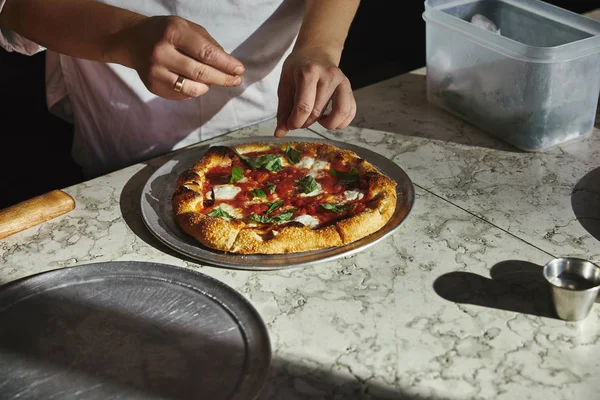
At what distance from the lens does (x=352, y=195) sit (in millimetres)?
1465

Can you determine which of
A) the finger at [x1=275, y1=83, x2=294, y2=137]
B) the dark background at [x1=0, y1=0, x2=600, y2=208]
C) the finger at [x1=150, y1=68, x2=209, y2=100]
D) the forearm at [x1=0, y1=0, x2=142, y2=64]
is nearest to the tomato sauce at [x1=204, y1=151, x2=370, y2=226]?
the finger at [x1=275, y1=83, x2=294, y2=137]

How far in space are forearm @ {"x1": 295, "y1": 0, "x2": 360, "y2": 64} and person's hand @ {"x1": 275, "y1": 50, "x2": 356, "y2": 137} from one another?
11cm

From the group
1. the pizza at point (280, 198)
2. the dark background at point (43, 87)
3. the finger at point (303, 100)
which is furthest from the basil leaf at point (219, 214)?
the dark background at point (43, 87)

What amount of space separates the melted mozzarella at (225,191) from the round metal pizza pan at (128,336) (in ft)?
0.84

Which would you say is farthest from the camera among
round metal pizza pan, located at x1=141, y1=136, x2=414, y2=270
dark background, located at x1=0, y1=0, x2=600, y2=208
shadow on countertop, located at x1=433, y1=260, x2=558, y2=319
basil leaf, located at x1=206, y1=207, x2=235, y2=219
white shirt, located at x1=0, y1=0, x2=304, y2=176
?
dark background, located at x1=0, y1=0, x2=600, y2=208

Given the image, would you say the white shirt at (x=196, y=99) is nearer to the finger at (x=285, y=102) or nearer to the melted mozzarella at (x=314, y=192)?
the finger at (x=285, y=102)

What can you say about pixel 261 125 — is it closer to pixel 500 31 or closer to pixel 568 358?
pixel 500 31

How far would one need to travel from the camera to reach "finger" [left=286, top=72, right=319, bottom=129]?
1454 millimetres

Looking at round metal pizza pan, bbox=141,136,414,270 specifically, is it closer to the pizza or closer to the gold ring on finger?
the pizza

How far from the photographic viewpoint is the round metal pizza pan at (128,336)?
103 cm

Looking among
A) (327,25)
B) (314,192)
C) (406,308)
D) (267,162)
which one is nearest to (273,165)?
(267,162)

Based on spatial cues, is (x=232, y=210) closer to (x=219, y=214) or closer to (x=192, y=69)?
(x=219, y=214)

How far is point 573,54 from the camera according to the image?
1.54 m

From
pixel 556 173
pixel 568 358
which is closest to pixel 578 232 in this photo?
pixel 556 173
